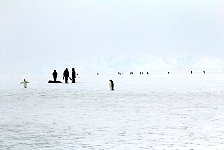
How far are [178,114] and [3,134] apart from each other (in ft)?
18.6

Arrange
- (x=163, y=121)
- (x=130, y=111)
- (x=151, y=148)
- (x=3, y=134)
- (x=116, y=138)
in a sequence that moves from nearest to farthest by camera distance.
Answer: (x=151, y=148), (x=116, y=138), (x=3, y=134), (x=163, y=121), (x=130, y=111)

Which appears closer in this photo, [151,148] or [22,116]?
[151,148]

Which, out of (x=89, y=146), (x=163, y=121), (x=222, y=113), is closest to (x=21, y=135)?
(x=89, y=146)

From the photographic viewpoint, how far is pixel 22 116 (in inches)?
504

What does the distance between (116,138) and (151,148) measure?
1285 mm

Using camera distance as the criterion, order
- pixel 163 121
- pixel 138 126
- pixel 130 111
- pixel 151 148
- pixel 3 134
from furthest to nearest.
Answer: pixel 130 111 → pixel 163 121 → pixel 138 126 → pixel 3 134 → pixel 151 148

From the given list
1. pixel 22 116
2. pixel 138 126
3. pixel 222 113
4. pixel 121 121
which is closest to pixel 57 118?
pixel 22 116

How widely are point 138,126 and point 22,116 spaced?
13.5ft

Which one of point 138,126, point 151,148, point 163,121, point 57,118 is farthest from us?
point 57,118

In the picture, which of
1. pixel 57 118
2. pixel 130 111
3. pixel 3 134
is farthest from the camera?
pixel 130 111

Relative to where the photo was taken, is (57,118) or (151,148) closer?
(151,148)

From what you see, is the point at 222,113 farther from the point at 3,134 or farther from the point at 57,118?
the point at 3,134

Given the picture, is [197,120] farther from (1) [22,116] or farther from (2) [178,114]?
(1) [22,116]

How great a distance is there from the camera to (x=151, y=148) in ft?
→ 25.5
